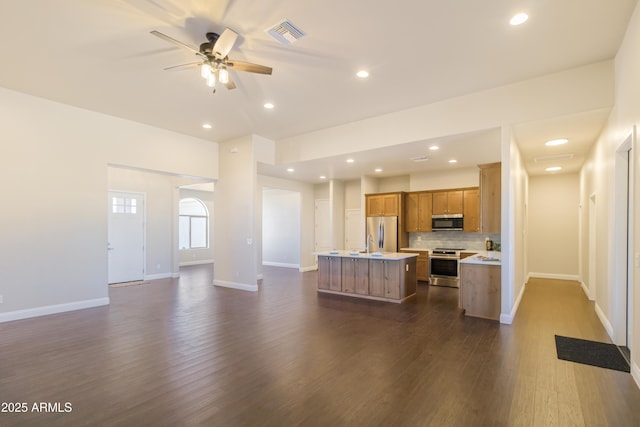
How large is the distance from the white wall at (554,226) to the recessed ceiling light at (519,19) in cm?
709

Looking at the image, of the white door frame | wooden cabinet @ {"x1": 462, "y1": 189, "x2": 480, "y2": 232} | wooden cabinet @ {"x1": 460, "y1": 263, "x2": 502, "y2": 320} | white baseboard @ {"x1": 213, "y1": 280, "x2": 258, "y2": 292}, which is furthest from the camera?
wooden cabinet @ {"x1": 462, "y1": 189, "x2": 480, "y2": 232}

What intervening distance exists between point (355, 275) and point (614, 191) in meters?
4.14

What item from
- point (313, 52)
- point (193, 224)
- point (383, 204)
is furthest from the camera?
point (193, 224)

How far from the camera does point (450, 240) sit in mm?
8398

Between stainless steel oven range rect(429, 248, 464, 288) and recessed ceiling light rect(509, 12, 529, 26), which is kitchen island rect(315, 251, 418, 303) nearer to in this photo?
stainless steel oven range rect(429, 248, 464, 288)

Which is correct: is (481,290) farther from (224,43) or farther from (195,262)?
(195,262)

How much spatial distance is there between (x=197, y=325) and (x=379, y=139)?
437 cm

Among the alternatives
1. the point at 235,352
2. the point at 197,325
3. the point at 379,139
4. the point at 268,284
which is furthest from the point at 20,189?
the point at 379,139

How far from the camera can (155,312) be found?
5266 mm

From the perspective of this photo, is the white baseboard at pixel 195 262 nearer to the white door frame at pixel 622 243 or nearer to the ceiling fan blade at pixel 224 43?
the ceiling fan blade at pixel 224 43

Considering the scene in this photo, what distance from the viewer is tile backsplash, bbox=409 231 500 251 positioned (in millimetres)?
7969

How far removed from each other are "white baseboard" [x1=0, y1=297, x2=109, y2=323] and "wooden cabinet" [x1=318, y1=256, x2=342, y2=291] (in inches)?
162

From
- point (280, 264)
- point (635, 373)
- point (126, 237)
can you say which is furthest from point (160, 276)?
point (635, 373)

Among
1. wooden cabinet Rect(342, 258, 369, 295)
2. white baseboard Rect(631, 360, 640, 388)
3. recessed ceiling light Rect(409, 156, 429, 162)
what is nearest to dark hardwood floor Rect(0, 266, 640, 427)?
white baseboard Rect(631, 360, 640, 388)
